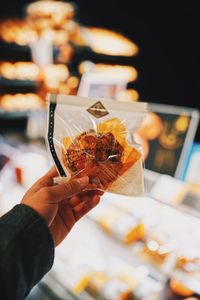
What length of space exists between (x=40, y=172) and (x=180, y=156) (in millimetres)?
952

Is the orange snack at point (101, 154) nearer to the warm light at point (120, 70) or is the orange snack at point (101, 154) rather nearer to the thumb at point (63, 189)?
the thumb at point (63, 189)

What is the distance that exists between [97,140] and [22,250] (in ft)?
1.34

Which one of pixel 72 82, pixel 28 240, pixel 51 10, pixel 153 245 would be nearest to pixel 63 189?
pixel 28 240

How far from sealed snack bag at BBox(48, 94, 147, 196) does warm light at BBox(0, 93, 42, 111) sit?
3383 mm

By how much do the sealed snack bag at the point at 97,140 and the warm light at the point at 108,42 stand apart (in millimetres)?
3706

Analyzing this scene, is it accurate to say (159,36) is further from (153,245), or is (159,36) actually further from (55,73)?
(153,245)

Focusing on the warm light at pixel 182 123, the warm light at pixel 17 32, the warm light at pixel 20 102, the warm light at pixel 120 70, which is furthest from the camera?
the warm light at pixel 120 70

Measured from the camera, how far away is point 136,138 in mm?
1162

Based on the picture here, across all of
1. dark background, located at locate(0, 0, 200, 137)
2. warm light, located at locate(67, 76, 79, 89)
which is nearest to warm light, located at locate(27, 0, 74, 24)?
dark background, located at locate(0, 0, 200, 137)

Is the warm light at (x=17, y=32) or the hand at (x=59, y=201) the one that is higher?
the warm light at (x=17, y=32)

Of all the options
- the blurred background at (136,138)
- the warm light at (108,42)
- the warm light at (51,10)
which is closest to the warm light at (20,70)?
the blurred background at (136,138)

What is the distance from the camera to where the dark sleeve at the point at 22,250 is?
0.81 meters

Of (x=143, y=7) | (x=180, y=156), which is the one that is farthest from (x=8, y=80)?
(x=180, y=156)

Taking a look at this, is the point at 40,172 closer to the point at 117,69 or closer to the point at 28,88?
the point at 28,88
